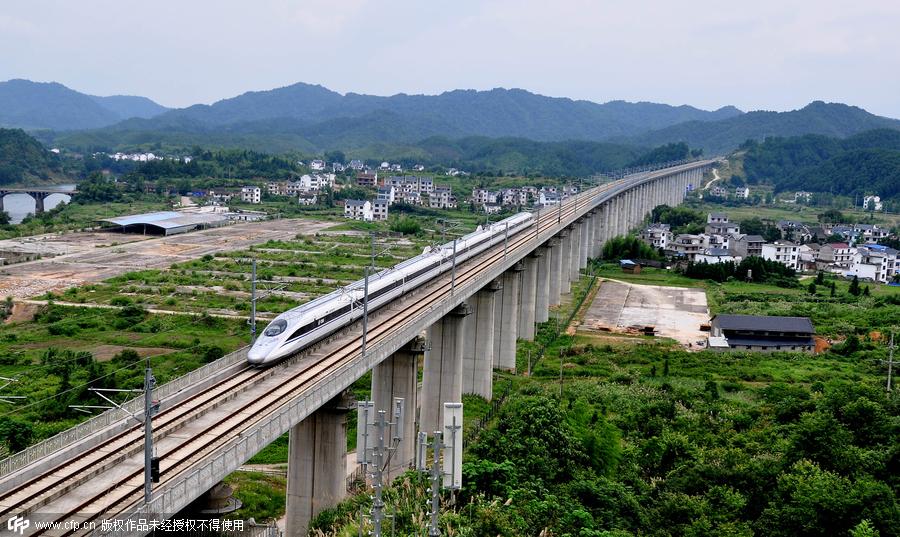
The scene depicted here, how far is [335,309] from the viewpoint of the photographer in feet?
100

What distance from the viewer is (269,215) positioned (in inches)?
5187

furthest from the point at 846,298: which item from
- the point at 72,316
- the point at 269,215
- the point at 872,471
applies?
the point at 269,215

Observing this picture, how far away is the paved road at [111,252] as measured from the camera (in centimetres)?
7094

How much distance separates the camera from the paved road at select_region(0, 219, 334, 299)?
2793 inches

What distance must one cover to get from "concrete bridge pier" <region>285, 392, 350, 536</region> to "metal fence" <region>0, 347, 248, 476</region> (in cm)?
327

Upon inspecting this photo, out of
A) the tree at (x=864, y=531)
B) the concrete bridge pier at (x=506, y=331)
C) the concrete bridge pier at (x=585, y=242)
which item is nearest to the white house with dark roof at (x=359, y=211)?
the concrete bridge pier at (x=585, y=242)

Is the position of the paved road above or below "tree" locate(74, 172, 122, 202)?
below

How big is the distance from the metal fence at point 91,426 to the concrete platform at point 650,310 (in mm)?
41167

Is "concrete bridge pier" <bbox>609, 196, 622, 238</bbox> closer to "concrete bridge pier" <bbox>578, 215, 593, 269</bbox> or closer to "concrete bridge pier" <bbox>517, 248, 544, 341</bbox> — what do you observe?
"concrete bridge pier" <bbox>578, 215, 593, 269</bbox>

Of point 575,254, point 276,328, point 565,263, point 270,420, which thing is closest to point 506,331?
point 276,328

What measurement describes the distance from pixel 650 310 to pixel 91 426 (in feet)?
186

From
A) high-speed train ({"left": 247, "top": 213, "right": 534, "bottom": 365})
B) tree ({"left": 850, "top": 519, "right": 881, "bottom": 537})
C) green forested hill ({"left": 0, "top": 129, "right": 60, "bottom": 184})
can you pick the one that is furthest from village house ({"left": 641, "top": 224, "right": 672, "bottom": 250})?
green forested hill ({"left": 0, "top": 129, "right": 60, "bottom": 184})

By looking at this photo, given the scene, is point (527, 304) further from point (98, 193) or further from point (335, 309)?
point (98, 193)

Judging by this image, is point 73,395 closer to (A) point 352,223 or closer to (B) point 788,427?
(B) point 788,427
